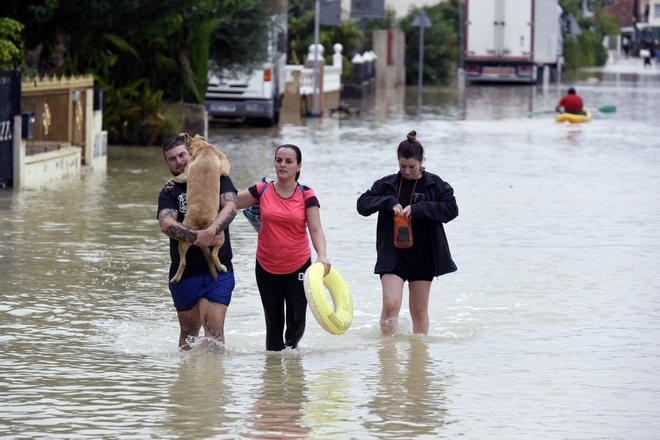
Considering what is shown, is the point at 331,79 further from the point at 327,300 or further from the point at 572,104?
the point at 327,300

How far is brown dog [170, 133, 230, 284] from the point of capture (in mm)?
7273

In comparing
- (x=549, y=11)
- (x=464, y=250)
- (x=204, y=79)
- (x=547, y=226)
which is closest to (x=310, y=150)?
(x=204, y=79)

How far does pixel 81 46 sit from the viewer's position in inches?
882

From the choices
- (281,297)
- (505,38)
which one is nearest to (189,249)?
(281,297)

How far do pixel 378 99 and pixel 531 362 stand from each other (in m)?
37.3

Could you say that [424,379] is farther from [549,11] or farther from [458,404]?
[549,11]

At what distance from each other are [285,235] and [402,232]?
0.84 metres

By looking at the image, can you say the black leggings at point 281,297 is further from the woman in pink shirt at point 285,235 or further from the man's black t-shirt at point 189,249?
the man's black t-shirt at point 189,249

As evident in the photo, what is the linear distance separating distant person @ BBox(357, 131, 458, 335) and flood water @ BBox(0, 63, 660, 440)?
0.45 m

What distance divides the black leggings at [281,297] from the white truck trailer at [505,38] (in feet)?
152

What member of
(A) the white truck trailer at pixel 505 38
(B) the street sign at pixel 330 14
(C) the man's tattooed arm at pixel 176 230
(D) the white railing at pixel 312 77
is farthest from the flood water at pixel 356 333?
(A) the white truck trailer at pixel 505 38

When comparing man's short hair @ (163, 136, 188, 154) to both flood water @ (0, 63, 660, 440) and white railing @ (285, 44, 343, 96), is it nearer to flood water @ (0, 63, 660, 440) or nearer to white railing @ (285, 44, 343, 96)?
flood water @ (0, 63, 660, 440)

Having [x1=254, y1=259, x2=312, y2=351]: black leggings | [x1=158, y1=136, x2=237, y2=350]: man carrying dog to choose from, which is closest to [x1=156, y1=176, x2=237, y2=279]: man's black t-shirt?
[x1=158, y1=136, x2=237, y2=350]: man carrying dog

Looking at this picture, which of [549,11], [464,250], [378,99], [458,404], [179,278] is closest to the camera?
[458,404]
